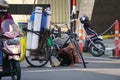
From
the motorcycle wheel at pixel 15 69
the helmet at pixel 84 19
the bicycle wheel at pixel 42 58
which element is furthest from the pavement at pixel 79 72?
the helmet at pixel 84 19

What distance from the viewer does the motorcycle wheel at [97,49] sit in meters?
19.1

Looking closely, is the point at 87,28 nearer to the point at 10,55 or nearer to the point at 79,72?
the point at 79,72

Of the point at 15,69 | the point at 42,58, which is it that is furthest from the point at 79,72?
the point at 15,69

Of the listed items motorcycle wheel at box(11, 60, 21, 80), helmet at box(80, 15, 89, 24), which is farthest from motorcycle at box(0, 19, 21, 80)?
helmet at box(80, 15, 89, 24)

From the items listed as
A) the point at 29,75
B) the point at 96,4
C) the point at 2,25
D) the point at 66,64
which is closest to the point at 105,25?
the point at 96,4

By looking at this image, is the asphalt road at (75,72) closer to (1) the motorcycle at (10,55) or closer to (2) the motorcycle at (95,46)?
(1) the motorcycle at (10,55)

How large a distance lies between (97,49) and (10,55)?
882 cm

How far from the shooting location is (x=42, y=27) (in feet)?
49.0

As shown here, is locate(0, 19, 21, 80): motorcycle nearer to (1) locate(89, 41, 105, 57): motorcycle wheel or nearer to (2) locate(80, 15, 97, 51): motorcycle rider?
(1) locate(89, 41, 105, 57): motorcycle wheel

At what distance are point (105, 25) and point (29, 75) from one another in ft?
61.7

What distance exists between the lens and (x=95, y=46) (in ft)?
62.7

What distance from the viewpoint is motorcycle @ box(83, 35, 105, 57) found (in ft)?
62.8

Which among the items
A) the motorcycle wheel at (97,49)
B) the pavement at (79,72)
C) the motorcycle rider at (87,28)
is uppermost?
the motorcycle rider at (87,28)

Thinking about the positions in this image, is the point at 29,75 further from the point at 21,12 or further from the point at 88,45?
the point at 21,12
